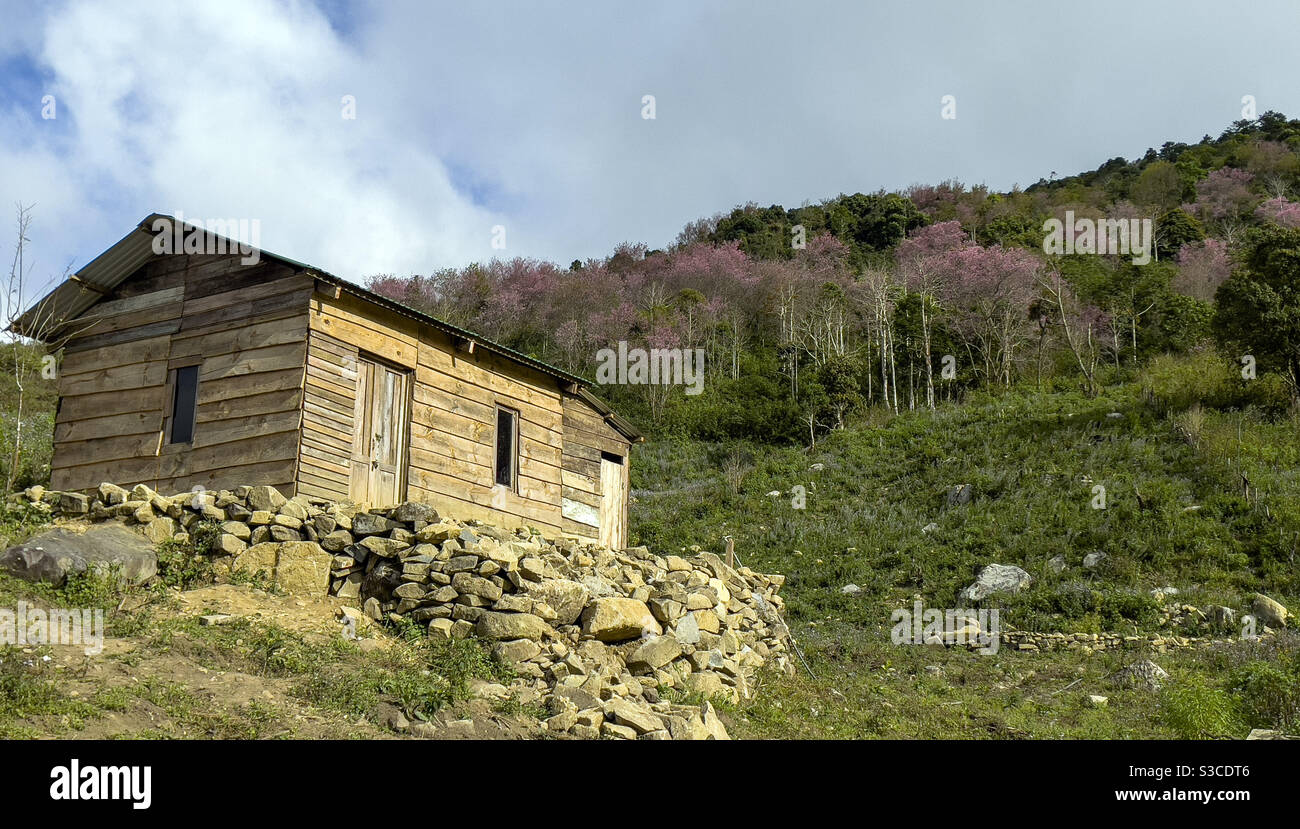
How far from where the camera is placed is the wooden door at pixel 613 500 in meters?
18.6

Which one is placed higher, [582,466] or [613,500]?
[582,466]

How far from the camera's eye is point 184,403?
46.8 ft

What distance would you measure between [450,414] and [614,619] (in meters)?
4.84

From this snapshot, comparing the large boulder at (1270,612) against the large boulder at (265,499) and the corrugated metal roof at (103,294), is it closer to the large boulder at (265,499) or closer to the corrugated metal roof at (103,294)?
the corrugated metal roof at (103,294)

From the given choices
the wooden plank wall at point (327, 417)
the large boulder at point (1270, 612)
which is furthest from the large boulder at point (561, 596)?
the large boulder at point (1270, 612)

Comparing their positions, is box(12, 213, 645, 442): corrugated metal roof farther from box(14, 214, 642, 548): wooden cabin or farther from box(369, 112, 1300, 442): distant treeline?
box(369, 112, 1300, 442): distant treeline

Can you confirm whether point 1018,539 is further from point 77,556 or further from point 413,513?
point 77,556

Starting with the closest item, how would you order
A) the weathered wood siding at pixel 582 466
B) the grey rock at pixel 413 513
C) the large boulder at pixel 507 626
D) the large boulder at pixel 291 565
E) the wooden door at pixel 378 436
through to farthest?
the large boulder at pixel 507 626
the large boulder at pixel 291 565
the grey rock at pixel 413 513
the wooden door at pixel 378 436
the weathered wood siding at pixel 582 466

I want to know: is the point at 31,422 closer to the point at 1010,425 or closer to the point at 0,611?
the point at 0,611

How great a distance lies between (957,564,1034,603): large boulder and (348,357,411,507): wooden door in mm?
11819

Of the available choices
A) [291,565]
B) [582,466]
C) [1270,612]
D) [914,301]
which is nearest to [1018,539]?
[1270,612]

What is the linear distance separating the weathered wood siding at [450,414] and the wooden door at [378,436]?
0.53ft

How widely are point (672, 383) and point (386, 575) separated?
88.7 ft
